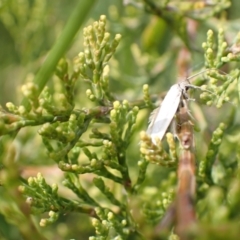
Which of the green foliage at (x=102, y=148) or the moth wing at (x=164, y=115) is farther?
the moth wing at (x=164, y=115)

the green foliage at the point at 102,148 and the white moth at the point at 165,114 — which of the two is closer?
the green foliage at the point at 102,148

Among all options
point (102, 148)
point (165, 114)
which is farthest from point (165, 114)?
point (102, 148)

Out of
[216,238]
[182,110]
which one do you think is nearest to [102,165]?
[182,110]

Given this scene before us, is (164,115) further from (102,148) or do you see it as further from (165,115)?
(102,148)

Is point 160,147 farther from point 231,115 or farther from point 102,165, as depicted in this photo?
point 231,115

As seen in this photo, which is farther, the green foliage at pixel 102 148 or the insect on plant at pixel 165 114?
the insect on plant at pixel 165 114

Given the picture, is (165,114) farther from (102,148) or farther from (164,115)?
(102,148)

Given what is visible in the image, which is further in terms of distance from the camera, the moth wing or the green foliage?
the moth wing
